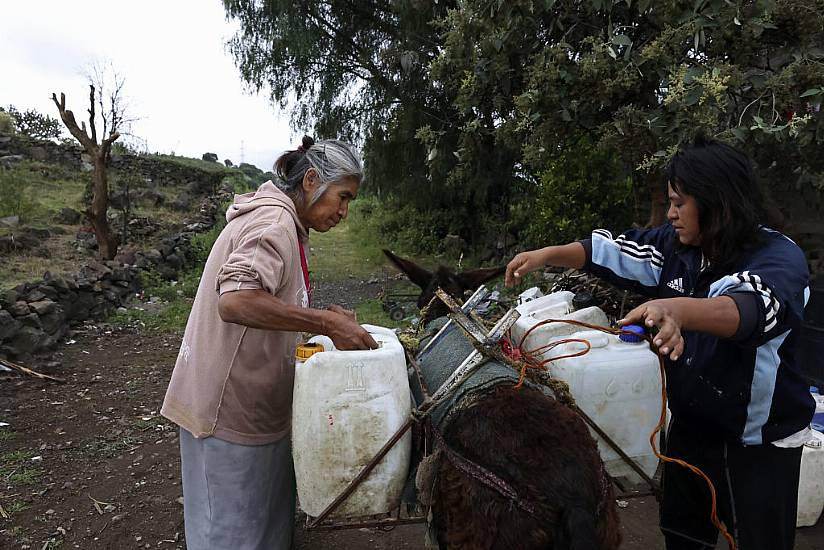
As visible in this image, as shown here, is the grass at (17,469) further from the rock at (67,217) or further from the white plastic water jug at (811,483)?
the rock at (67,217)

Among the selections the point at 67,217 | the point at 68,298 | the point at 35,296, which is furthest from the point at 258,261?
the point at 67,217

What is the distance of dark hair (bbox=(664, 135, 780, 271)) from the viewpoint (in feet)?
5.27

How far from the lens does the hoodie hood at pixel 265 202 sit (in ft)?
6.14

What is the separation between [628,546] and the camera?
9.67 feet

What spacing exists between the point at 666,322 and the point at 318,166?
4.21ft

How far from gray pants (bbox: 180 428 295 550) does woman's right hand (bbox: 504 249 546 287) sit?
1117mm

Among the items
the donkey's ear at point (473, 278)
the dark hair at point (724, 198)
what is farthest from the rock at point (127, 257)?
the dark hair at point (724, 198)

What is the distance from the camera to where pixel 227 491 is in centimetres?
193

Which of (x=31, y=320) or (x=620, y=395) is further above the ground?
(x=620, y=395)

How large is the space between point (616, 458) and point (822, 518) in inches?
87.8

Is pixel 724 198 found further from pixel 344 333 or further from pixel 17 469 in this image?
pixel 17 469

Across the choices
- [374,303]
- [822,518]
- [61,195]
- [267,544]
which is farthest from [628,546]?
[61,195]

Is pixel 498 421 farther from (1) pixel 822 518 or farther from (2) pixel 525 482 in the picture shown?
(1) pixel 822 518

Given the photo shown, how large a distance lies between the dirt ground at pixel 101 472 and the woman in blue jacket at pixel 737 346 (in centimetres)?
139
